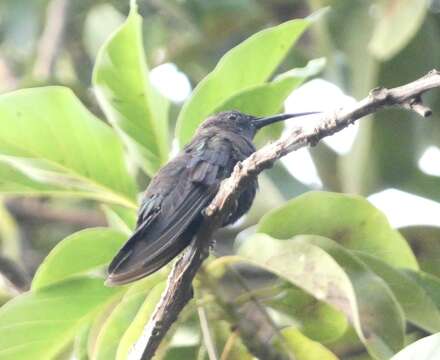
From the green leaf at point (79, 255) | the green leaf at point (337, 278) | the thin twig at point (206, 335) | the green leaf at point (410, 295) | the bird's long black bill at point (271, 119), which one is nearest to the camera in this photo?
the green leaf at point (337, 278)

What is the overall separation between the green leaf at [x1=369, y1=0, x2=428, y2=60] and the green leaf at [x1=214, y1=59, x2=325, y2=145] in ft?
2.09

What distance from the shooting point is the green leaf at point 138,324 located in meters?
2.37

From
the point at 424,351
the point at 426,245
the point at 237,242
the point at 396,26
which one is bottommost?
the point at 424,351

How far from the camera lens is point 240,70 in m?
2.72

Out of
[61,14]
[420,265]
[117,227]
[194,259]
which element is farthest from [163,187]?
[61,14]

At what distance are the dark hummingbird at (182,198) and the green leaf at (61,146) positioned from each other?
0.41 ft

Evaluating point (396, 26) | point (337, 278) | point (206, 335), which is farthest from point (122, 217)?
point (396, 26)

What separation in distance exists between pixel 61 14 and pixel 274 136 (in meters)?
1.54

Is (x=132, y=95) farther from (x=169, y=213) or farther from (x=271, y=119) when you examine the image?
(x=271, y=119)

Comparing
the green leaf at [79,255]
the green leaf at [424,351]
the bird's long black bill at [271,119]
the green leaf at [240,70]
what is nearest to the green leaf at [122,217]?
the green leaf at [79,255]

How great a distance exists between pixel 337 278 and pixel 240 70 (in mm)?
783

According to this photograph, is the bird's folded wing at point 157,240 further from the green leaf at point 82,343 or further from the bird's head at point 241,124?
the bird's head at point 241,124

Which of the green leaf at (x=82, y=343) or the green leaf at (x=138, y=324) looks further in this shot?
the green leaf at (x=82, y=343)

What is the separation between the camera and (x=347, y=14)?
383 centimetres
